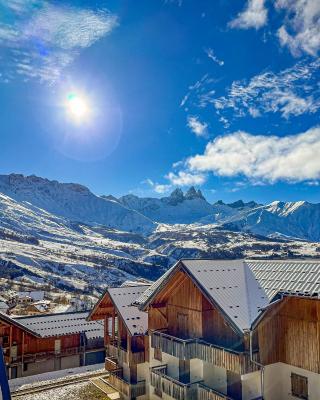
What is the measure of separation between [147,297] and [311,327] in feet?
31.2

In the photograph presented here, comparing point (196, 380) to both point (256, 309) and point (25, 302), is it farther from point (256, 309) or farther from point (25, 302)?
point (25, 302)

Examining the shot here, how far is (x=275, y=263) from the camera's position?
1977 centimetres

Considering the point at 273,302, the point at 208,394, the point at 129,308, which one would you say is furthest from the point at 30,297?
the point at 273,302

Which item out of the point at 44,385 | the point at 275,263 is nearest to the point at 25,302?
the point at 44,385

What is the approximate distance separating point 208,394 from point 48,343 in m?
23.4

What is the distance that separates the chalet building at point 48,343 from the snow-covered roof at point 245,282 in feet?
61.5

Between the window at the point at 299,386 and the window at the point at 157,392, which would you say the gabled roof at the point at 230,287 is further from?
the window at the point at 157,392

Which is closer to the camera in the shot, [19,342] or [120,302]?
[120,302]

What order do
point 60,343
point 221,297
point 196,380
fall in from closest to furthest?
point 221,297 → point 196,380 → point 60,343

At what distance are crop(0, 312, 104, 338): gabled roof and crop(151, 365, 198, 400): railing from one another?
17.5m

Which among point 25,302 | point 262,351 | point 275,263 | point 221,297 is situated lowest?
point 25,302

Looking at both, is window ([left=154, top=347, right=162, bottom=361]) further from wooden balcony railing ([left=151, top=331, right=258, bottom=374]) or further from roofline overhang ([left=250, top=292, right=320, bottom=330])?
roofline overhang ([left=250, top=292, right=320, bottom=330])

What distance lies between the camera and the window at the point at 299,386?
15992 mm

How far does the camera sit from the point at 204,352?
702 inches
